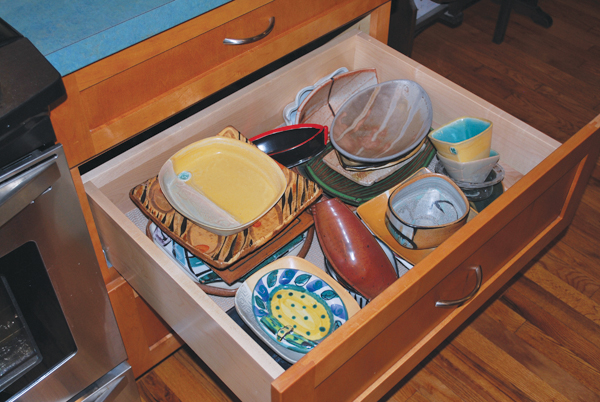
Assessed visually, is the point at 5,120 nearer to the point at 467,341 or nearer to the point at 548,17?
the point at 467,341

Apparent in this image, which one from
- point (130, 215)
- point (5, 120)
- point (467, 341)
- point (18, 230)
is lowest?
point (467, 341)

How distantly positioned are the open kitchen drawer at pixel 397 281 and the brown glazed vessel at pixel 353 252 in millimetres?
95

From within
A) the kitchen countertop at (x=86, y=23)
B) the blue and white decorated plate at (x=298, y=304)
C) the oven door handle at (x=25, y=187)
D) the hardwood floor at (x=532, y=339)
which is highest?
the kitchen countertop at (x=86, y=23)

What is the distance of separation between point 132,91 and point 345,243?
394 mm

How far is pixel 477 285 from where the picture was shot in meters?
0.83

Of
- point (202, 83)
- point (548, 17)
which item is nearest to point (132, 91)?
point (202, 83)

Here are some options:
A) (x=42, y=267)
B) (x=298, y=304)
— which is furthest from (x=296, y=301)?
(x=42, y=267)

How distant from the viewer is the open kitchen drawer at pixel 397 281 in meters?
0.68

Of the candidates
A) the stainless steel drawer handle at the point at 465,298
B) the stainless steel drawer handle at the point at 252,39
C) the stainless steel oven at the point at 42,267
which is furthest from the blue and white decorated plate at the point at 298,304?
the stainless steel drawer handle at the point at 252,39

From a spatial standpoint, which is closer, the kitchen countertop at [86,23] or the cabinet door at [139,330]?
the kitchen countertop at [86,23]

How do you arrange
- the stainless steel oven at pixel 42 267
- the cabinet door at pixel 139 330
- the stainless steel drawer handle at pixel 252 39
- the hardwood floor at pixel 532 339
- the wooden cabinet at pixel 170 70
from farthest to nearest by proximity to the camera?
1. the hardwood floor at pixel 532 339
2. the cabinet door at pixel 139 330
3. the stainless steel drawer handle at pixel 252 39
4. the wooden cabinet at pixel 170 70
5. the stainless steel oven at pixel 42 267

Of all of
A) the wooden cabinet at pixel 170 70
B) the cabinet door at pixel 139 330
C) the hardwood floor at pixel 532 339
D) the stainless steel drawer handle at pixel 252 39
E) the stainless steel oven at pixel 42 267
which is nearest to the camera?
the stainless steel oven at pixel 42 267

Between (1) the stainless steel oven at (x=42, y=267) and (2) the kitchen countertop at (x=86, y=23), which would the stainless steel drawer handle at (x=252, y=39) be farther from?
(1) the stainless steel oven at (x=42, y=267)

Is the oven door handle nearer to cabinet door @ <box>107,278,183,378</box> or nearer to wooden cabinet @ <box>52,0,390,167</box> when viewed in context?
wooden cabinet @ <box>52,0,390,167</box>
